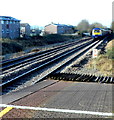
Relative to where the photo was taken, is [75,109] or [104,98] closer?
[75,109]

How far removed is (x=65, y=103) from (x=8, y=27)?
42.2 metres

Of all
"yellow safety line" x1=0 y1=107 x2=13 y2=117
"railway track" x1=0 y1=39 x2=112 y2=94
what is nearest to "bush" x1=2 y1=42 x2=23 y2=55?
"railway track" x1=0 y1=39 x2=112 y2=94

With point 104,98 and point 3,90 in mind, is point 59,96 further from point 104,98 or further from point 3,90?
point 3,90

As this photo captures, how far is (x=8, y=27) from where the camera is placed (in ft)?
152

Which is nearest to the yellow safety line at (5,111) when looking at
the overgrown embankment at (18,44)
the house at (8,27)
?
the overgrown embankment at (18,44)

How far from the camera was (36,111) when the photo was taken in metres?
5.87

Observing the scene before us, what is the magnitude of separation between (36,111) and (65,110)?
2.72ft

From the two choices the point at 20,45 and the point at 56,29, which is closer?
the point at 20,45

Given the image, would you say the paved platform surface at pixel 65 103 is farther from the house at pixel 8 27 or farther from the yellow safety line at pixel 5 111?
the house at pixel 8 27

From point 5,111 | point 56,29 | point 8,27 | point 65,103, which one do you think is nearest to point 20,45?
point 8,27

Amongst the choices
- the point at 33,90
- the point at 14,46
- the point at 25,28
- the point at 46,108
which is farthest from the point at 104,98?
the point at 25,28

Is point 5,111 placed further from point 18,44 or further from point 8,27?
point 8,27

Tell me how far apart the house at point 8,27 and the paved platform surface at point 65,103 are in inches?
1431

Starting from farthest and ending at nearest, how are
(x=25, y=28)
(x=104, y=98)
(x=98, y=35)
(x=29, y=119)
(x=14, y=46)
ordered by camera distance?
(x=25, y=28) → (x=98, y=35) → (x=14, y=46) → (x=104, y=98) → (x=29, y=119)
